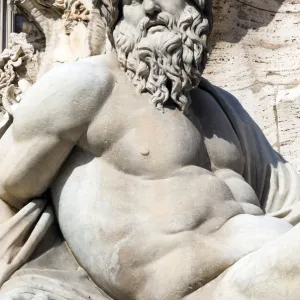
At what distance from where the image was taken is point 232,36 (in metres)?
5.84

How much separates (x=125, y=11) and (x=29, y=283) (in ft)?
3.49

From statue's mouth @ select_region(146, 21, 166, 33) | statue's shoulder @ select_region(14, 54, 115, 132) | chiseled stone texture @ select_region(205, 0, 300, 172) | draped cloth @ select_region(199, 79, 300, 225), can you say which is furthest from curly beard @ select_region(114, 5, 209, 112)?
chiseled stone texture @ select_region(205, 0, 300, 172)

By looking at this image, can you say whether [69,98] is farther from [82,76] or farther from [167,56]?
[167,56]

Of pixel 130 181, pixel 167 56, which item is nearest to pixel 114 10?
pixel 167 56

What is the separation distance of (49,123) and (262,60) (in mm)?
2054

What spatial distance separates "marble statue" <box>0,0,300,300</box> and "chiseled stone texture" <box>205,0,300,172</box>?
1324 millimetres

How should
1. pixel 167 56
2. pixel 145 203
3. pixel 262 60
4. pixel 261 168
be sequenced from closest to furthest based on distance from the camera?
1. pixel 145 203
2. pixel 167 56
3. pixel 261 168
4. pixel 262 60

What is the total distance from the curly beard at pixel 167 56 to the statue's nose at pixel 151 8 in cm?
2

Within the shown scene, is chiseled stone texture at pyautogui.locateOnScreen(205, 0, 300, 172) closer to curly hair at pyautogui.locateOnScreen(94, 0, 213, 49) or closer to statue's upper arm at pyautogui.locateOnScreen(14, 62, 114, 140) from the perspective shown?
curly hair at pyautogui.locateOnScreen(94, 0, 213, 49)

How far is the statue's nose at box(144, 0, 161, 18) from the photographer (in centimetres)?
409

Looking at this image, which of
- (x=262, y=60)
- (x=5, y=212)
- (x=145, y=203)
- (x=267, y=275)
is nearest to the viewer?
(x=267, y=275)

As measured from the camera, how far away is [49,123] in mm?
4039

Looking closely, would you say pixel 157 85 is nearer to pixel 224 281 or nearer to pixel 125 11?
pixel 125 11

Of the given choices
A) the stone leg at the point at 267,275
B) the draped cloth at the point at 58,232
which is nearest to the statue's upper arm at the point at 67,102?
the draped cloth at the point at 58,232
